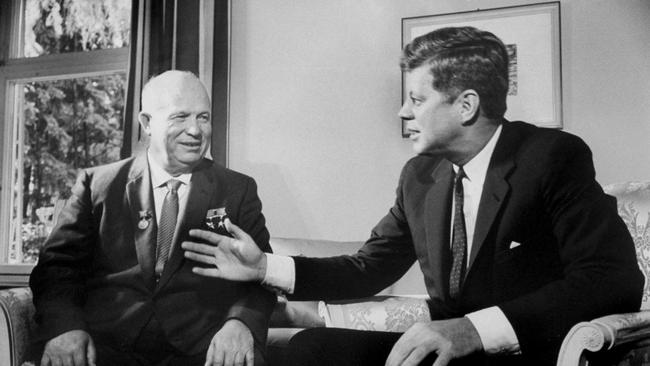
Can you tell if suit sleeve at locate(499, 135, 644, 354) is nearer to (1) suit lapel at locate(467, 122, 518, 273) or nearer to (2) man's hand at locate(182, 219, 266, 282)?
(1) suit lapel at locate(467, 122, 518, 273)

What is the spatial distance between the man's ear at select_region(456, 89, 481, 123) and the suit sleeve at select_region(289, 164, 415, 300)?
0.87ft

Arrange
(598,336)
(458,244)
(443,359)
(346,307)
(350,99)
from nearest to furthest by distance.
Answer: (598,336)
(443,359)
(458,244)
(346,307)
(350,99)

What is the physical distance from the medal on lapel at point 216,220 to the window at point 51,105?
2.24 feet

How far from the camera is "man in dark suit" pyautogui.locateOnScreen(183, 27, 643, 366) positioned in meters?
1.27

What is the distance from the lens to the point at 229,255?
144 centimetres

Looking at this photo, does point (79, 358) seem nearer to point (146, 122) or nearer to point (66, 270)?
point (66, 270)

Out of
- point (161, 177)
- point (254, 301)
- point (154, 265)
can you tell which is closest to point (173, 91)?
point (161, 177)

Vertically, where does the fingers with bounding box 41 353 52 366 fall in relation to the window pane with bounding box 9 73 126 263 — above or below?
below

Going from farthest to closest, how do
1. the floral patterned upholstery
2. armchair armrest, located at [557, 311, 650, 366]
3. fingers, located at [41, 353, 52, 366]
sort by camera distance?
the floral patterned upholstery
fingers, located at [41, 353, 52, 366]
armchair armrest, located at [557, 311, 650, 366]

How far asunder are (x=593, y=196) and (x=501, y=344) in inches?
13.8

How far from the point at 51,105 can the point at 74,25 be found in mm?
284

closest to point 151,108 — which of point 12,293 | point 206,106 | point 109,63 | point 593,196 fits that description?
point 206,106

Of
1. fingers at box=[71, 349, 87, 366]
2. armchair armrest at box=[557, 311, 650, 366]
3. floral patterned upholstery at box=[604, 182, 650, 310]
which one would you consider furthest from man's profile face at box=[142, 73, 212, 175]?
floral patterned upholstery at box=[604, 182, 650, 310]

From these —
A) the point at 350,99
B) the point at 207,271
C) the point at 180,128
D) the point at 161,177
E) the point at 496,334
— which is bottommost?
the point at 496,334
